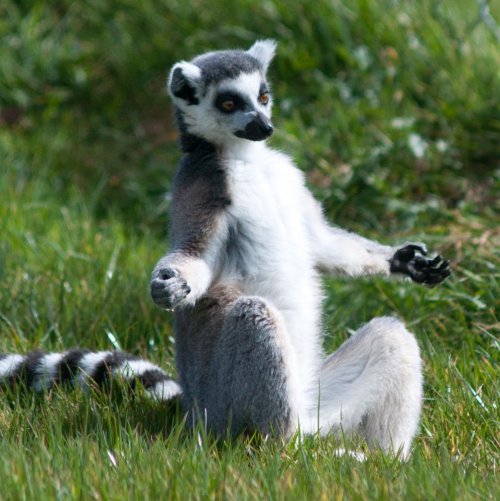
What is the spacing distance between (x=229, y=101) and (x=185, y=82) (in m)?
0.22

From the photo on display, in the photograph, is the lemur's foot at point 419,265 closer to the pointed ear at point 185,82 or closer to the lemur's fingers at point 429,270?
the lemur's fingers at point 429,270

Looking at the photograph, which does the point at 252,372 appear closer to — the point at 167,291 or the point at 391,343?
the point at 167,291

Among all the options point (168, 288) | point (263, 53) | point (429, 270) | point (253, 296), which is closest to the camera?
point (168, 288)

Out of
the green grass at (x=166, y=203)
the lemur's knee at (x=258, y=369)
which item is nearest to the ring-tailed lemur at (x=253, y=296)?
the lemur's knee at (x=258, y=369)

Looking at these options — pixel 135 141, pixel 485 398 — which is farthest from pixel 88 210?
pixel 485 398

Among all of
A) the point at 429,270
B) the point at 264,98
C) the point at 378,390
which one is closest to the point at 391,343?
the point at 378,390

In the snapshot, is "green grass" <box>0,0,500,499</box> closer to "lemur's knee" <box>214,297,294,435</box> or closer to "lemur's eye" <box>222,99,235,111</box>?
"lemur's knee" <box>214,297,294,435</box>

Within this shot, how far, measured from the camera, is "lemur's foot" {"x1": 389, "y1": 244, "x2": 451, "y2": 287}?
162 inches

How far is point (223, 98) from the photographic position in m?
3.94

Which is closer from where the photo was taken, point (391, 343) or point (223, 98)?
point (391, 343)

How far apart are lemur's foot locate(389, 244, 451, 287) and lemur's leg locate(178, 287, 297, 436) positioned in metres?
0.87

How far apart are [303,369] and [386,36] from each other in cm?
374

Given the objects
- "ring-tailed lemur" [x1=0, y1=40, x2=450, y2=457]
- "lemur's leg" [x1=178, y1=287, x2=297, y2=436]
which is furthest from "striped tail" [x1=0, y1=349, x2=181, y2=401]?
"lemur's leg" [x1=178, y1=287, x2=297, y2=436]

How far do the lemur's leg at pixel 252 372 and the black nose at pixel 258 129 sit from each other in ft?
2.09
